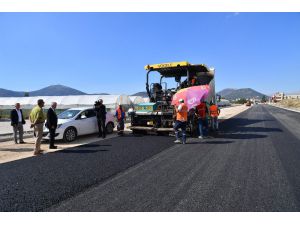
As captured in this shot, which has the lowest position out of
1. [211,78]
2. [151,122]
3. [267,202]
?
[267,202]

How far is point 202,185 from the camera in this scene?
4.56m

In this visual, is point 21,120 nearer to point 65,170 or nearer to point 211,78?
point 65,170

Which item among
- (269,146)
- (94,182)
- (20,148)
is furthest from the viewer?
(20,148)

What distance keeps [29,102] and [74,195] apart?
52.2 meters

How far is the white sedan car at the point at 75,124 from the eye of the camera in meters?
10.1

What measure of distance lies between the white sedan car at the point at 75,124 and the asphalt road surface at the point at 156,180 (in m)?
2.43

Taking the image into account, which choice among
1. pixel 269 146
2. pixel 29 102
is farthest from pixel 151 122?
pixel 29 102

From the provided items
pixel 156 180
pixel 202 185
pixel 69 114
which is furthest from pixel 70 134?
pixel 202 185

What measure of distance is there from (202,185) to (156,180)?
898 millimetres

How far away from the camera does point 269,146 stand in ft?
27.4

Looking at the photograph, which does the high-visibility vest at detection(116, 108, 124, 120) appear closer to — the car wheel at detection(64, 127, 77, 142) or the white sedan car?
the white sedan car

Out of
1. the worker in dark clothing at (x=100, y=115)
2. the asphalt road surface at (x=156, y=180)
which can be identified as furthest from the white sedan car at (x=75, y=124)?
the asphalt road surface at (x=156, y=180)

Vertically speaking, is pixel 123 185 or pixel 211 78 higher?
pixel 211 78

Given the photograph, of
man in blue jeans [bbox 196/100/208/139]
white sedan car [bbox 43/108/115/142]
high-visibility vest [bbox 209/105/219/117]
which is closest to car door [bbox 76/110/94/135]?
white sedan car [bbox 43/108/115/142]
